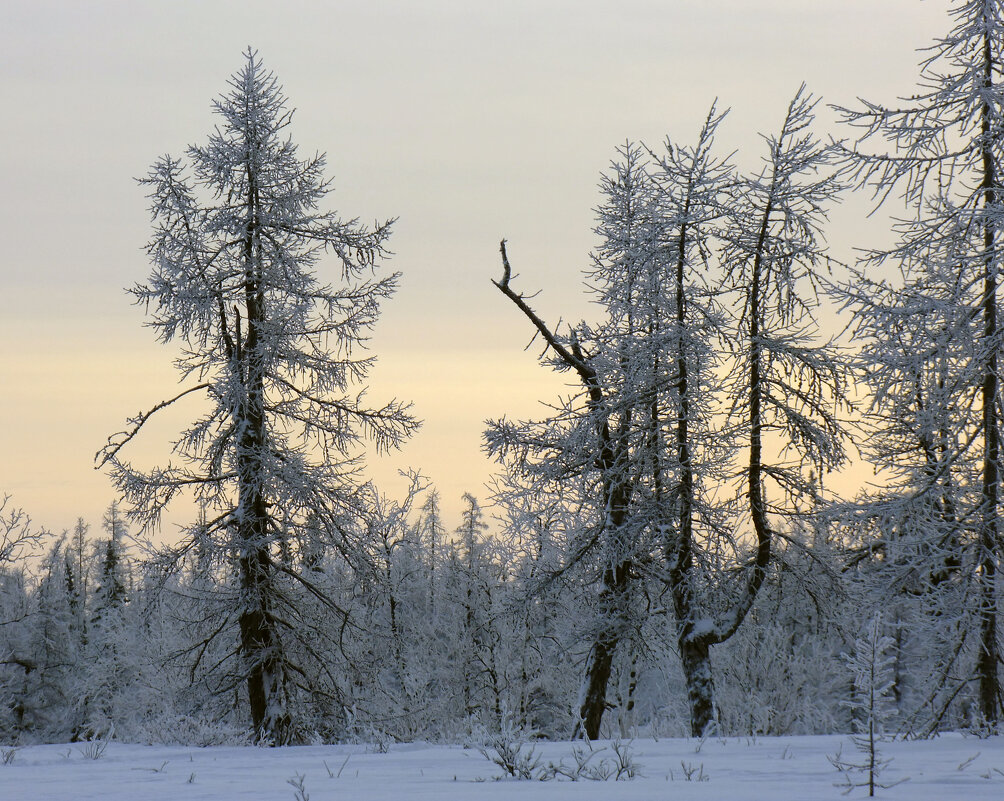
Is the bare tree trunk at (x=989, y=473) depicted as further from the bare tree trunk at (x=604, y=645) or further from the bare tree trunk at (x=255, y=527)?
the bare tree trunk at (x=255, y=527)

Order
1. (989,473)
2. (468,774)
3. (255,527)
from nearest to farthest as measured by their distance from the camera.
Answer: (468,774)
(989,473)
(255,527)

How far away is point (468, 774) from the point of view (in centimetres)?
524

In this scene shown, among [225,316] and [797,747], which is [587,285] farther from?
[797,747]

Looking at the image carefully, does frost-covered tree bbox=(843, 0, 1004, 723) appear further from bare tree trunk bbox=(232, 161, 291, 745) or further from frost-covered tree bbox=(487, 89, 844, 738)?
bare tree trunk bbox=(232, 161, 291, 745)

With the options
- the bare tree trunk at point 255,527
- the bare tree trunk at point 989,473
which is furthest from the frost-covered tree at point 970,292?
the bare tree trunk at point 255,527

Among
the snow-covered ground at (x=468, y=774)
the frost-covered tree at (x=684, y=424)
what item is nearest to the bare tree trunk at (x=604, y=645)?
the frost-covered tree at (x=684, y=424)

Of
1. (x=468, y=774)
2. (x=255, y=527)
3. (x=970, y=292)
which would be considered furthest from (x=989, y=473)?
(x=255, y=527)

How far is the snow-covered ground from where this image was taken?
4398 mm

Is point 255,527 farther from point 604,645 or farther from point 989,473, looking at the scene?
point 989,473

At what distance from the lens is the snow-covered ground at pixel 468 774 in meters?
4.40

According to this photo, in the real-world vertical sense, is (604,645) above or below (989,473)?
below

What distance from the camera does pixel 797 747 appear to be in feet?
21.3

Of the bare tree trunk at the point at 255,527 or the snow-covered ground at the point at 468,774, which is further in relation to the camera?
the bare tree trunk at the point at 255,527

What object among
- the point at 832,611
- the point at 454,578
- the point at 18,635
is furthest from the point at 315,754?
the point at 18,635
